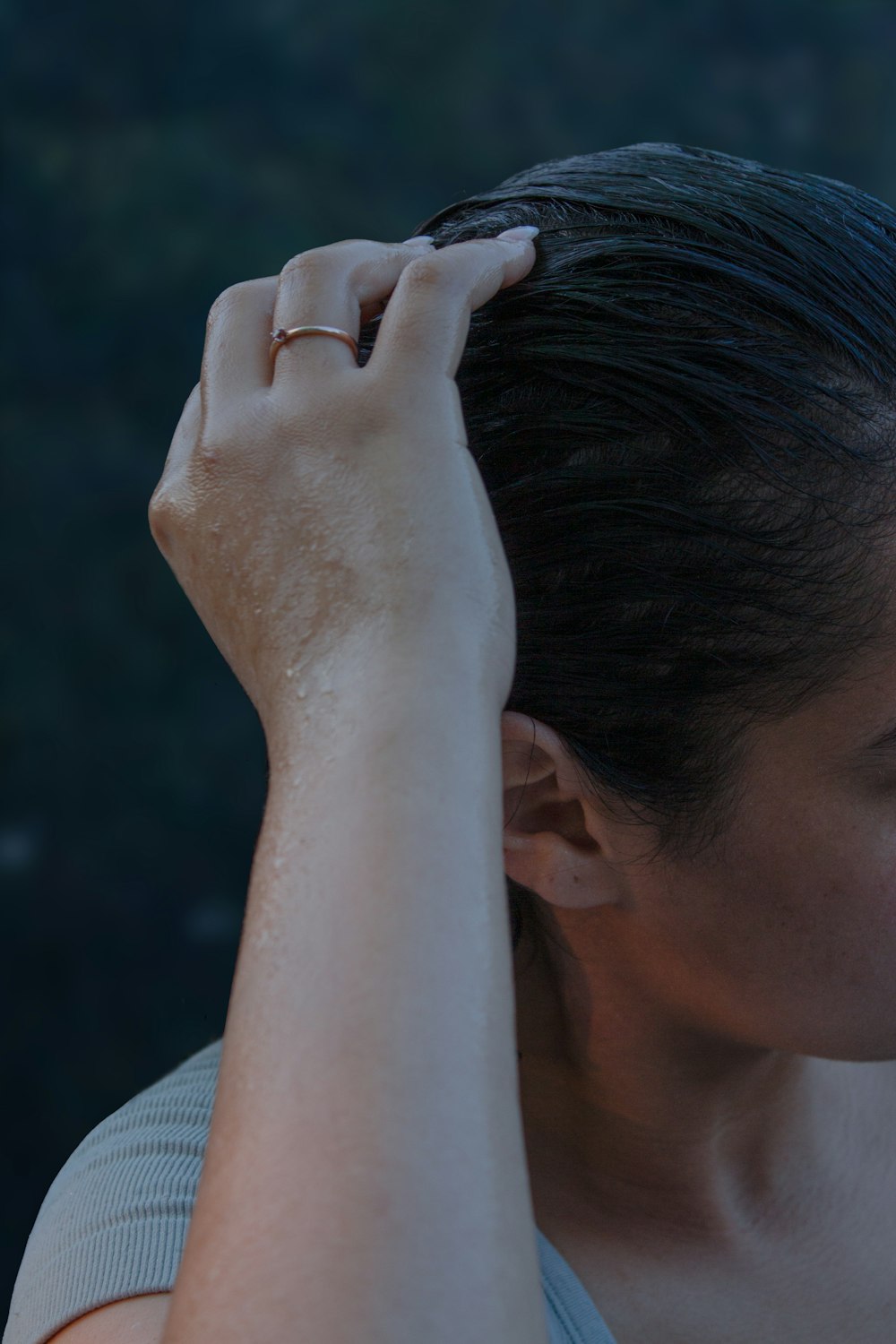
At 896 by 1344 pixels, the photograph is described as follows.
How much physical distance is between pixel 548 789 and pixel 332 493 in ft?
1.13

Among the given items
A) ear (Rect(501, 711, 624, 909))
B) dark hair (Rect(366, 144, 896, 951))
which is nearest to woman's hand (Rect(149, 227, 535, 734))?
dark hair (Rect(366, 144, 896, 951))

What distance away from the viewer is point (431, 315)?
0.85m

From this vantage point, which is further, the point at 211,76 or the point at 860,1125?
the point at 211,76

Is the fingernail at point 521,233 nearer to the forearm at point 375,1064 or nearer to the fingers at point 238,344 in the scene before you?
the fingers at point 238,344

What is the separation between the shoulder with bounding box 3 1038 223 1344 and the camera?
99cm

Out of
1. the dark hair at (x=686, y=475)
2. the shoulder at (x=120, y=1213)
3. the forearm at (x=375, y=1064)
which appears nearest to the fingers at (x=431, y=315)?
the dark hair at (x=686, y=475)

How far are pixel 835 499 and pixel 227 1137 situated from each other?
61 cm

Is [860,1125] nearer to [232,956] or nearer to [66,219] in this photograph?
[232,956]

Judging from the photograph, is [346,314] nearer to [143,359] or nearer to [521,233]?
[521,233]

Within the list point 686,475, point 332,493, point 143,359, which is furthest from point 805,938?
point 143,359

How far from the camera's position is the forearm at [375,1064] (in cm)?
63

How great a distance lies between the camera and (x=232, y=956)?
6.90 feet

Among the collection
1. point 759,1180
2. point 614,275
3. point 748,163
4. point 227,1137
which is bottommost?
point 759,1180

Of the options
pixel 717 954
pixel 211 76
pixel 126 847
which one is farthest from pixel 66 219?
pixel 717 954
